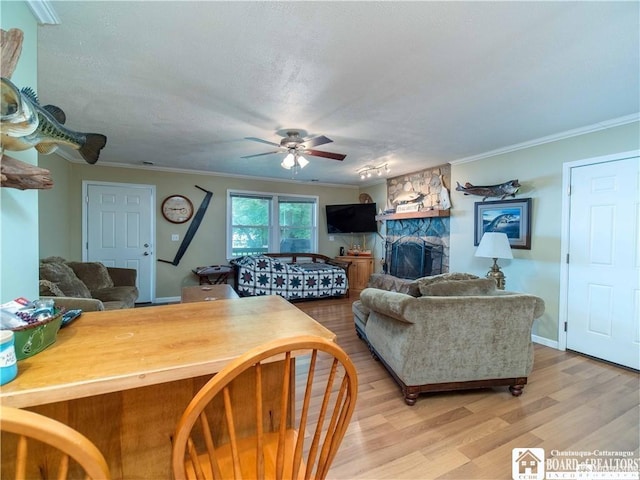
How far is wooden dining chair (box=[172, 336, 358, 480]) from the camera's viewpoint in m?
0.64

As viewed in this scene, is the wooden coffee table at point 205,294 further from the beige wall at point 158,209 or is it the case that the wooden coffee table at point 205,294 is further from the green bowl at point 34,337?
the green bowl at point 34,337

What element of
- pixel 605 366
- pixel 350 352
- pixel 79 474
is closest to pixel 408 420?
pixel 350 352

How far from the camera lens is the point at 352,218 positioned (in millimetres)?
6117

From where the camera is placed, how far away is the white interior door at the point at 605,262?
261 cm

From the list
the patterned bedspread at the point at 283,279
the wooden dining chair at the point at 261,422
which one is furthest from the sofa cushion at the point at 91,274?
the wooden dining chair at the point at 261,422

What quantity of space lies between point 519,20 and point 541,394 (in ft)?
8.24

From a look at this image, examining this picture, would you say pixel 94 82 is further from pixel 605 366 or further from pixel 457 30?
pixel 605 366

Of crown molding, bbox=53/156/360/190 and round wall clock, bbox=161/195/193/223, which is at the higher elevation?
crown molding, bbox=53/156/360/190

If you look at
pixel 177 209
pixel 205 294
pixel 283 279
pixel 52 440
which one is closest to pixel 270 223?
pixel 283 279

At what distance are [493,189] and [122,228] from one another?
5.49m

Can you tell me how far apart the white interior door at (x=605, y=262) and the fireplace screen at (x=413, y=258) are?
1.80 m

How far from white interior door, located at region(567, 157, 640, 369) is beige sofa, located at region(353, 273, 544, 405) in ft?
4.21
